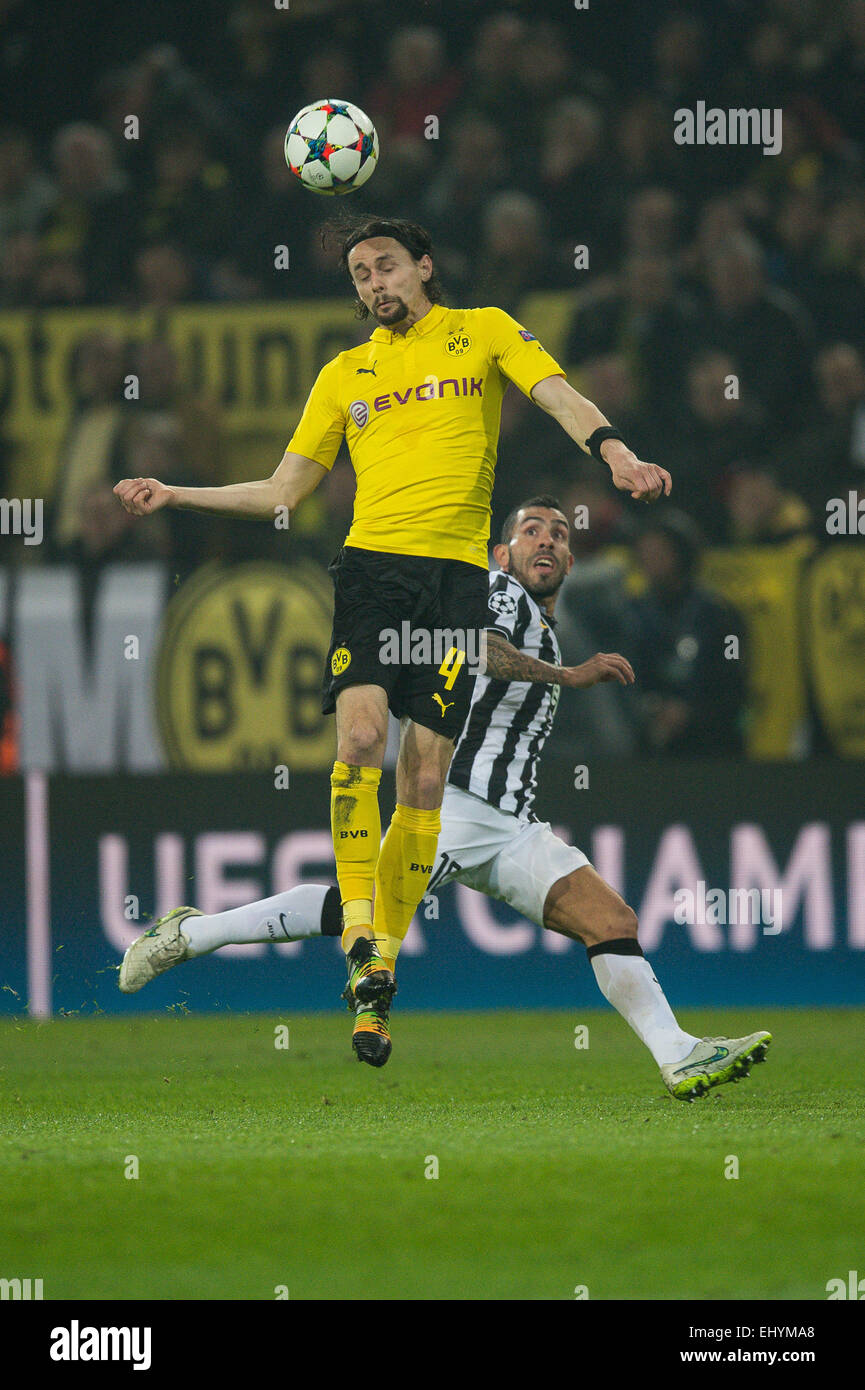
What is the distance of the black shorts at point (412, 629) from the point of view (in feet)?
17.6

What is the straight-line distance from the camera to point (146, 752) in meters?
9.49

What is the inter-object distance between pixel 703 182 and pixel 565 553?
574 cm

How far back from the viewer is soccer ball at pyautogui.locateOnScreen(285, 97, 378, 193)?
19.5ft

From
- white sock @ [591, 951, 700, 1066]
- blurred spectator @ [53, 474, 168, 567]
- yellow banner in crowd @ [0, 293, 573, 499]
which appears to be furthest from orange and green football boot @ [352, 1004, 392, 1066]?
yellow banner in crowd @ [0, 293, 573, 499]

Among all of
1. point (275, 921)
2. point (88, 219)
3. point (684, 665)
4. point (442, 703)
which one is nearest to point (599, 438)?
point (442, 703)

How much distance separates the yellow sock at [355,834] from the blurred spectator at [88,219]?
6.84m

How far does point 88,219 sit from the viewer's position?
38.7 ft

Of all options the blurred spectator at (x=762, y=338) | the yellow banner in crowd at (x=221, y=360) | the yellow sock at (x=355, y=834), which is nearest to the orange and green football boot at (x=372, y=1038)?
the yellow sock at (x=355, y=834)

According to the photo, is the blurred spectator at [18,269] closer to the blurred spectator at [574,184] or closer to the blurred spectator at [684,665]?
the blurred spectator at [574,184]

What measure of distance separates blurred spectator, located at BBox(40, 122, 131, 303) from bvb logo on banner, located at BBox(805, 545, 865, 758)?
484 cm

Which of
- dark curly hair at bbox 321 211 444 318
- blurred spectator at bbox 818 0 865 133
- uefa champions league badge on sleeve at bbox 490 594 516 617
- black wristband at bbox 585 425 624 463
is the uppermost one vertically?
blurred spectator at bbox 818 0 865 133

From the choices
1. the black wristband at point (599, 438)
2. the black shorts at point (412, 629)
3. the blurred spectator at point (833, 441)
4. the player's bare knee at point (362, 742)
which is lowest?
the player's bare knee at point (362, 742)

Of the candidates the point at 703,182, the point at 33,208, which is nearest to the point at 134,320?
the point at 33,208

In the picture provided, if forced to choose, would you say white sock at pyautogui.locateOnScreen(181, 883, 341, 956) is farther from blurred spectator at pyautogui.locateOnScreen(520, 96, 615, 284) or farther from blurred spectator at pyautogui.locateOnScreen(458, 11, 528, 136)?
blurred spectator at pyautogui.locateOnScreen(458, 11, 528, 136)
